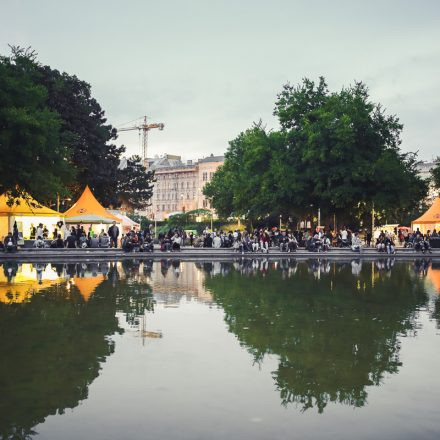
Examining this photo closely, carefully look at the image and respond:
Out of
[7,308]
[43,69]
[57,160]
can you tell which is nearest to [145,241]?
[57,160]

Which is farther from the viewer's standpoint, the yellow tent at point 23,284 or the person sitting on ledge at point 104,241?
the person sitting on ledge at point 104,241

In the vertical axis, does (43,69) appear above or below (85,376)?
above

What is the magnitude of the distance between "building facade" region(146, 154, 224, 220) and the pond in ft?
486

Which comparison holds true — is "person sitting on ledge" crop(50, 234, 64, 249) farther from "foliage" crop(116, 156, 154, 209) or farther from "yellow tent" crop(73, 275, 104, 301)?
"foliage" crop(116, 156, 154, 209)

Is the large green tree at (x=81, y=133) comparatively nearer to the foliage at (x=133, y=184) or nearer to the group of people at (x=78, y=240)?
the group of people at (x=78, y=240)

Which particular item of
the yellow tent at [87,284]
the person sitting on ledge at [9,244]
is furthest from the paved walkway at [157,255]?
the yellow tent at [87,284]

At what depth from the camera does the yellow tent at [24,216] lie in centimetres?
4469

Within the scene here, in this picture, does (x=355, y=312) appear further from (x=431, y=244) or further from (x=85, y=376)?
(x=431, y=244)

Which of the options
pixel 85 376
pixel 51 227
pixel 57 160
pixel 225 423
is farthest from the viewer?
pixel 51 227

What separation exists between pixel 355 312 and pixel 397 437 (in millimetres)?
8745

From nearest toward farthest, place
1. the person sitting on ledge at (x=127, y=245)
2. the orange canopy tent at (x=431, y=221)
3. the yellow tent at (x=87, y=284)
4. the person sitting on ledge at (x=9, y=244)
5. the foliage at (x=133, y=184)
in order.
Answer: the yellow tent at (x=87, y=284) < the person sitting on ledge at (x=9, y=244) < the person sitting on ledge at (x=127, y=245) < the orange canopy tent at (x=431, y=221) < the foliage at (x=133, y=184)

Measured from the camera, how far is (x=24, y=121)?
34344mm

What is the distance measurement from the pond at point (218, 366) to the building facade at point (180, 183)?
148m

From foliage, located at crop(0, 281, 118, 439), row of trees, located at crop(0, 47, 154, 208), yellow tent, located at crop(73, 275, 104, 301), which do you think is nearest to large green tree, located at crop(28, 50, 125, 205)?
row of trees, located at crop(0, 47, 154, 208)
